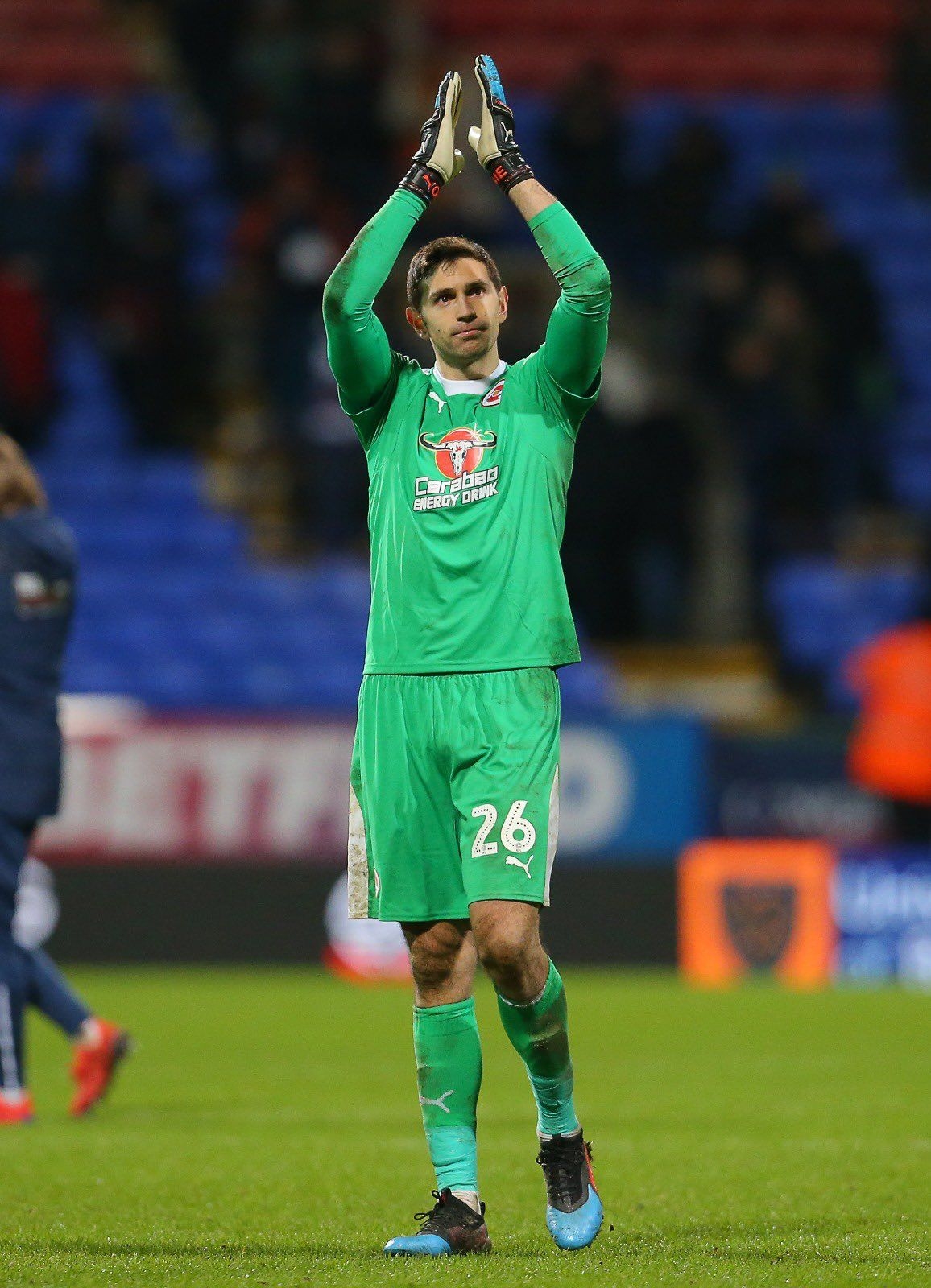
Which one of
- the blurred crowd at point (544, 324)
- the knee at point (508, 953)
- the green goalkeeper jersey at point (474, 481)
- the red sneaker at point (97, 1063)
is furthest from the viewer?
the blurred crowd at point (544, 324)

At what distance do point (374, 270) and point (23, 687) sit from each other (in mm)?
2958

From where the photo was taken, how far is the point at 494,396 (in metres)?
5.48

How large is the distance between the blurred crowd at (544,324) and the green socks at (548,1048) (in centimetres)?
1074

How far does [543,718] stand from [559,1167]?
1.02 meters

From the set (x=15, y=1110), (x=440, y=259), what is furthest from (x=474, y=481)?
(x=15, y=1110)

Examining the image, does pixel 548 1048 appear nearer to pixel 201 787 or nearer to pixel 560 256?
pixel 560 256

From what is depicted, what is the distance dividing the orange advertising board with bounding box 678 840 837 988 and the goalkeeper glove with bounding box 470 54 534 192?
8998mm

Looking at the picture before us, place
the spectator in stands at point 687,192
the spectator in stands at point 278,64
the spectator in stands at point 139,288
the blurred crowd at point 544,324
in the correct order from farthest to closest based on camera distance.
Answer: the spectator in stands at point 278,64 < the spectator in stands at point 687,192 < the spectator in stands at point 139,288 < the blurred crowd at point 544,324

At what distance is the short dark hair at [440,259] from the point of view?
5398 millimetres

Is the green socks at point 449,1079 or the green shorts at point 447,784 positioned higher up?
the green shorts at point 447,784

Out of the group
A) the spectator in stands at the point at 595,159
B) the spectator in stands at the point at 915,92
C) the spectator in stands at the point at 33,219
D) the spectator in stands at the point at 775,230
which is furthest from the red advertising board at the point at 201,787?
the spectator in stands at the point at 915,92

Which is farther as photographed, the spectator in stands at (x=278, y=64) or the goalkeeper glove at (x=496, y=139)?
the spectator in stands at (x=278, y=64)

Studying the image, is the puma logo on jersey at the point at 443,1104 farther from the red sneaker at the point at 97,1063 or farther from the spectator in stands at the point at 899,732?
the spectator in stands at the point at 899,732

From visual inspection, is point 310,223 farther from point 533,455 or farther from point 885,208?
point 533,455
